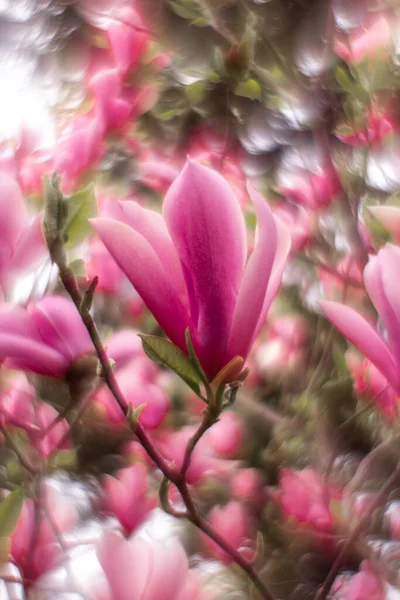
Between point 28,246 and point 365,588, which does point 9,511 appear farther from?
point 365,588

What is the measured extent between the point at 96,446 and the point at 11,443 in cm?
54

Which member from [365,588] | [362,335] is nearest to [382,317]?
[362,335]

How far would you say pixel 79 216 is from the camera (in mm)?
259

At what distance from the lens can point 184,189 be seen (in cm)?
22

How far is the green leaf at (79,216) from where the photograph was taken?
26 centimetres

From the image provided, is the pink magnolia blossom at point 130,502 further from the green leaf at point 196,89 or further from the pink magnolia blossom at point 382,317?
the green leaf at point 196,89

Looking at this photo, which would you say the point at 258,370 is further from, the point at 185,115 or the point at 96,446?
the point at 185,115

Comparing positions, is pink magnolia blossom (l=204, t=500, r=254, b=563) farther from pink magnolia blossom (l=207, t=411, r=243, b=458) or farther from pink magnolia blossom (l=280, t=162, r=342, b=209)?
pink magnolia blossom (l=280, t=162, r=342, b=209)

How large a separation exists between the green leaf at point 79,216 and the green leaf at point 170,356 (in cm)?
5

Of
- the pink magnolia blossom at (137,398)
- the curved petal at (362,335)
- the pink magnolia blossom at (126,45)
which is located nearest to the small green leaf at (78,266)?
the curved petal at (362,335)

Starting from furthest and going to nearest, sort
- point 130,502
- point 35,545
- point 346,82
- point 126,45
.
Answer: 1. point 126,45
2. point 346,82
3. point 130,502
4. point 35,545

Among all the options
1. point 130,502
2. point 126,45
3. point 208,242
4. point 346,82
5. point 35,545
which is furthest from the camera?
point 126,45

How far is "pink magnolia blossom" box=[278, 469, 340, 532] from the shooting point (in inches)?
28.2

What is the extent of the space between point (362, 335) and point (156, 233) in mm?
91
